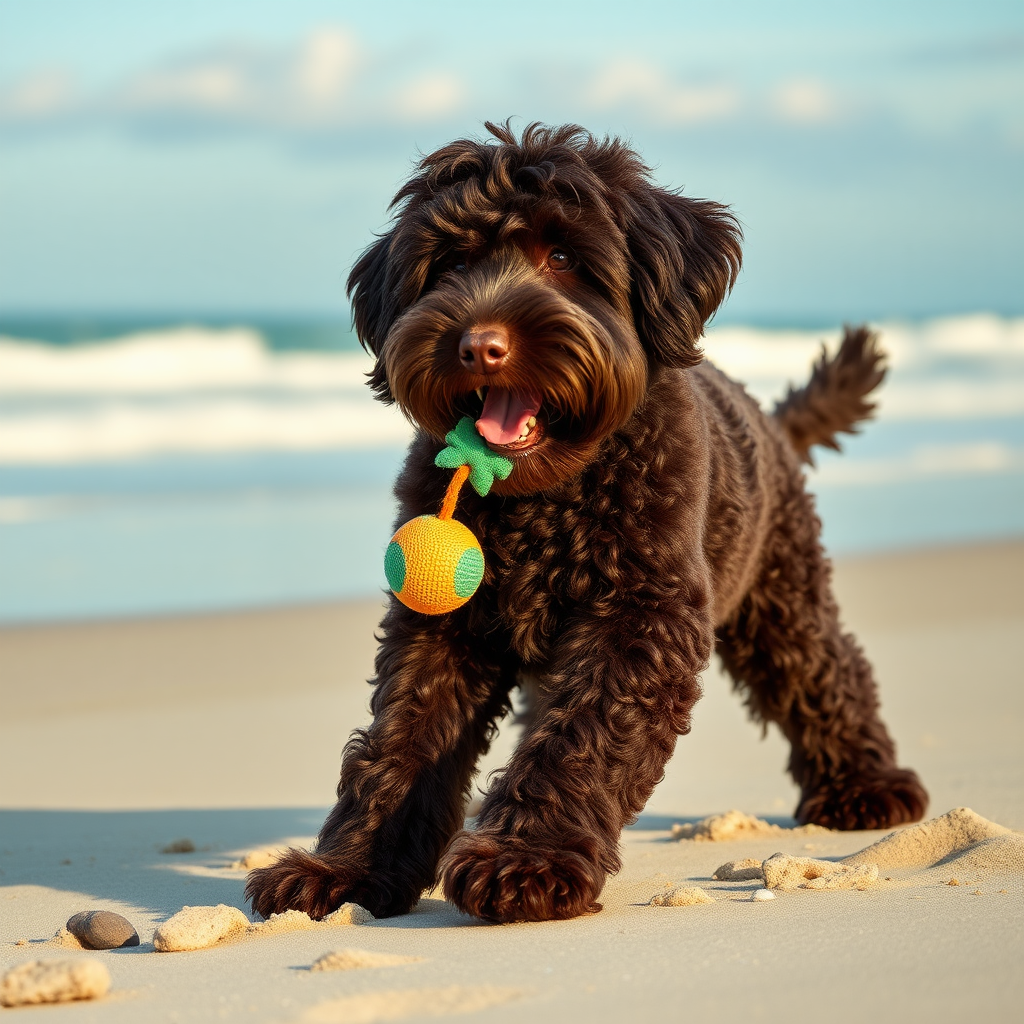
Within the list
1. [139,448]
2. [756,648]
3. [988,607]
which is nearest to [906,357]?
[139,448]

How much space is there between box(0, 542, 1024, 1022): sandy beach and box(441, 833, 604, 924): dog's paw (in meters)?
0.06

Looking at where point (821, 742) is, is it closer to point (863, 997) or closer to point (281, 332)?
point (863, 997)

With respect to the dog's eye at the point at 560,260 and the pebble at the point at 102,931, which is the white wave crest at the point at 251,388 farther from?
the pebble at the point at 102,931

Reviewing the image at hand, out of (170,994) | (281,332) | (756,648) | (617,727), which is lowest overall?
(170,994)

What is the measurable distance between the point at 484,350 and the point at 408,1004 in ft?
5.60

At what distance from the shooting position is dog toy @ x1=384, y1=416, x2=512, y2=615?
12.5 feet

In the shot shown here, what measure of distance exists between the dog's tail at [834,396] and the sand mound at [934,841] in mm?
2823

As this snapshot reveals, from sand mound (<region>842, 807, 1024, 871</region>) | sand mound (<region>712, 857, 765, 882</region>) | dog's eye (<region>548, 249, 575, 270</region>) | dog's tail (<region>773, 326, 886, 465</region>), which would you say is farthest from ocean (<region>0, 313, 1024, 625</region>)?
sand mound (<region>842, 807, 1024, 871</region>)

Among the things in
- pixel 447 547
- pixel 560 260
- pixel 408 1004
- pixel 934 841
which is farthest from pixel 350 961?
pixel 560 260

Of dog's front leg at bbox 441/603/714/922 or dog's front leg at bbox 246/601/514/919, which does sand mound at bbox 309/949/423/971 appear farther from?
dog's front leg at bbox 246/601/514/919

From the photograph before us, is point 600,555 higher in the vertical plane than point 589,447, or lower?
lower

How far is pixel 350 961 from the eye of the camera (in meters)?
2.93

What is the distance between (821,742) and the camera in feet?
18.4

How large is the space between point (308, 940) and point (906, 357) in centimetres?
2606
